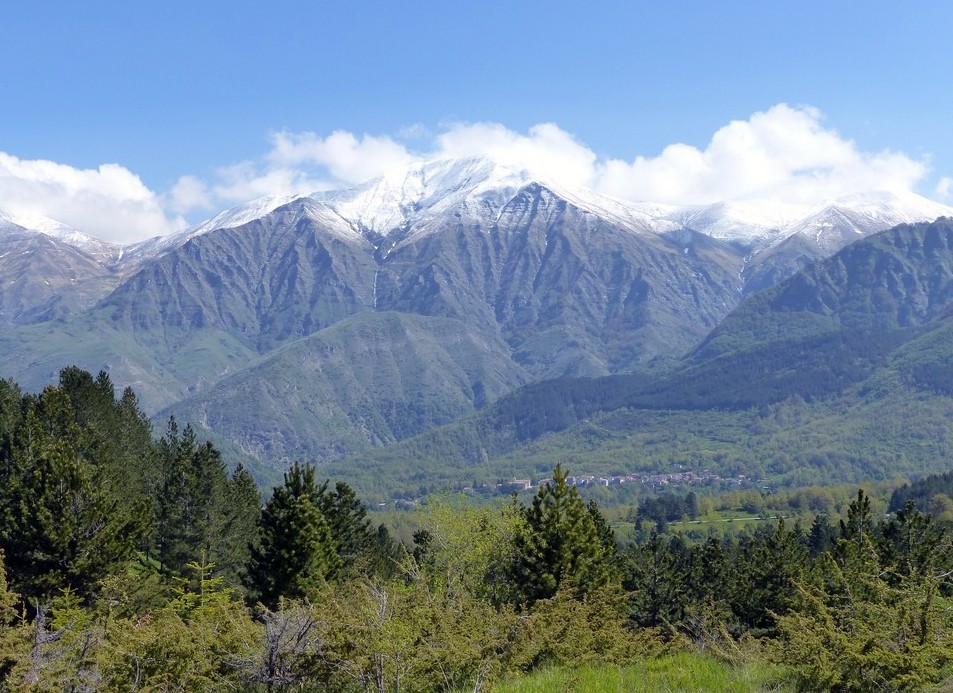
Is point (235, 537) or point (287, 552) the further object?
point (235, 537)

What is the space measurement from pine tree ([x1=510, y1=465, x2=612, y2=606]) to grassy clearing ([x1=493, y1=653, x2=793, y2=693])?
21.9m

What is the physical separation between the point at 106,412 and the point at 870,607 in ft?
290

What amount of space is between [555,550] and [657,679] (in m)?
27.0

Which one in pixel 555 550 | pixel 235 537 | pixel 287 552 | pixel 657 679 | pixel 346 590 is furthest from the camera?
pixel 235 537

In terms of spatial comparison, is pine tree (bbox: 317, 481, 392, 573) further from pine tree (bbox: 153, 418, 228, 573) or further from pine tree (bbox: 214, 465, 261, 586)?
pine tree (bbox: 153, 418, 228, 573)

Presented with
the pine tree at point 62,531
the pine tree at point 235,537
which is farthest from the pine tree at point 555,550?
the pine tree at point 235,537

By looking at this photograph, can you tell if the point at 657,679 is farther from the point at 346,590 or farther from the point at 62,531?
the point at 62,531

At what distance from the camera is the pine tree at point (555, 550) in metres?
45.9

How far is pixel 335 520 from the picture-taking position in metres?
81.2

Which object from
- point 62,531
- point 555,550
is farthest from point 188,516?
point 555,550

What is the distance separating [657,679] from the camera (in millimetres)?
19766

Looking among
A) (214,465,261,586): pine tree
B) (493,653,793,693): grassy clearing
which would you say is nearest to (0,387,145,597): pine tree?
(214,465,261,586): pine tree

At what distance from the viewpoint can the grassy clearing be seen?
18.6 m

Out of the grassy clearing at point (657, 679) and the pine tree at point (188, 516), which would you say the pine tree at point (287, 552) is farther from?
the grassy clearing at point (657, 679)
